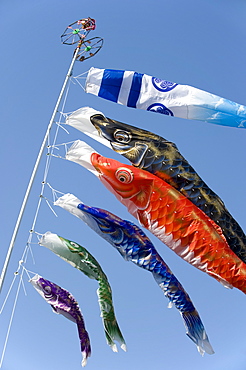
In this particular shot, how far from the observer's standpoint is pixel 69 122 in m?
10.1

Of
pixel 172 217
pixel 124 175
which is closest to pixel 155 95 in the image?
pixel 124 175

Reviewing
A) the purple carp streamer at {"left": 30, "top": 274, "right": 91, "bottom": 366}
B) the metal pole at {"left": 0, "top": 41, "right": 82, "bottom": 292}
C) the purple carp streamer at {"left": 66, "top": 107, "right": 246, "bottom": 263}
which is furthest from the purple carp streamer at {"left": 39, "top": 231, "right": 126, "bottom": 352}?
the purple carp streamer at {"left": 66, "top": 107, "right": 246, "bottom": 263}

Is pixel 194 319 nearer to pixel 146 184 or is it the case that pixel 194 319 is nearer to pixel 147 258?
pixel 147 258

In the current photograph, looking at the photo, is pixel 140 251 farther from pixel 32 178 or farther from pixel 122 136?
pixel 32 178

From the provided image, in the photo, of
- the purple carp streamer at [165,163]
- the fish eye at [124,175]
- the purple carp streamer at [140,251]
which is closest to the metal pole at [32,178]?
the purple carp streamer at [165,163]

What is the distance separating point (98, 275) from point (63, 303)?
3.14ft

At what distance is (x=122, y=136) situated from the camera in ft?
32.8

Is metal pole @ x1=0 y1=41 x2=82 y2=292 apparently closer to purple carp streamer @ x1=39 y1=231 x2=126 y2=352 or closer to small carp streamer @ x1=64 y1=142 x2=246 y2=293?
small carp streamer @ x1=64 y1=142 x2=246 y2=293

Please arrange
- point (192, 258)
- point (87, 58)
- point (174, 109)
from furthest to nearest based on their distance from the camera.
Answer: point (87, 58)
point (174, 109)
point (192, 258)

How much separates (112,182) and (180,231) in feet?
5.83

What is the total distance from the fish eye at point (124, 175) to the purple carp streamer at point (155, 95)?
1845 mm

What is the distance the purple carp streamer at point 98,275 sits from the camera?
9.54m

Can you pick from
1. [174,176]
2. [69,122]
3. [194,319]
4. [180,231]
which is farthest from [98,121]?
[194,319]

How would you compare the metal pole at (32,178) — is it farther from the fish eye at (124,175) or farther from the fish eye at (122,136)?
the fish eye at (124,175)
